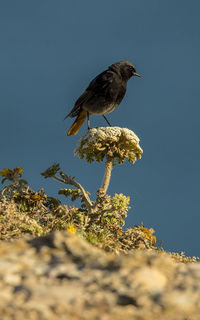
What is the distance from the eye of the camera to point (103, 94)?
11.1m

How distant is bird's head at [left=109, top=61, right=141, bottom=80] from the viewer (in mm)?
11477

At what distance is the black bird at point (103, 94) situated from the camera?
11.1 meters

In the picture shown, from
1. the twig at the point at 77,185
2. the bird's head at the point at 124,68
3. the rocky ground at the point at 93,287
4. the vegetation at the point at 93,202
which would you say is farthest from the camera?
the bird's head at the point at 124,68

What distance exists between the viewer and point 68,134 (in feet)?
38.0

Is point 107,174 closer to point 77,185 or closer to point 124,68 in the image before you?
point 77,185

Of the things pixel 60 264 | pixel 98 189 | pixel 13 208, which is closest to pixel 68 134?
pixel 98 189

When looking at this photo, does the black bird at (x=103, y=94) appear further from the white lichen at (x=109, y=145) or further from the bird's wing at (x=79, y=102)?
the white lichen at (x=109, y=145)

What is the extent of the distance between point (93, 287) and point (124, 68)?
377 inches

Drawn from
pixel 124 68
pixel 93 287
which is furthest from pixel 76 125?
pixel 93 287

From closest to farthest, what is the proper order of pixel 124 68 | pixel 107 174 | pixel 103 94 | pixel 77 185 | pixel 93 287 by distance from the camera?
1. pixel 93 287
2. pixel 77 185
3. pixel 107 174
4. pixel 103 94
5. pixel 124 68

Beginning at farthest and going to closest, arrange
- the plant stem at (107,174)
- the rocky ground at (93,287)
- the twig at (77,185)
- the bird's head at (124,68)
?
the bird's head at (124,68) < the plant stem at (107,174) < the twig at (77,185) < the rocky ground at (93,287)

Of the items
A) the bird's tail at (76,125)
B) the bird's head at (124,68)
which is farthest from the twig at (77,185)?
the bird's head at (124,68)

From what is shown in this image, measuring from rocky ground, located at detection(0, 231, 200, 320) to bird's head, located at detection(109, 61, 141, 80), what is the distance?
902 cm

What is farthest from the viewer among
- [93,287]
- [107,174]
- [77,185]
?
[107,174]
